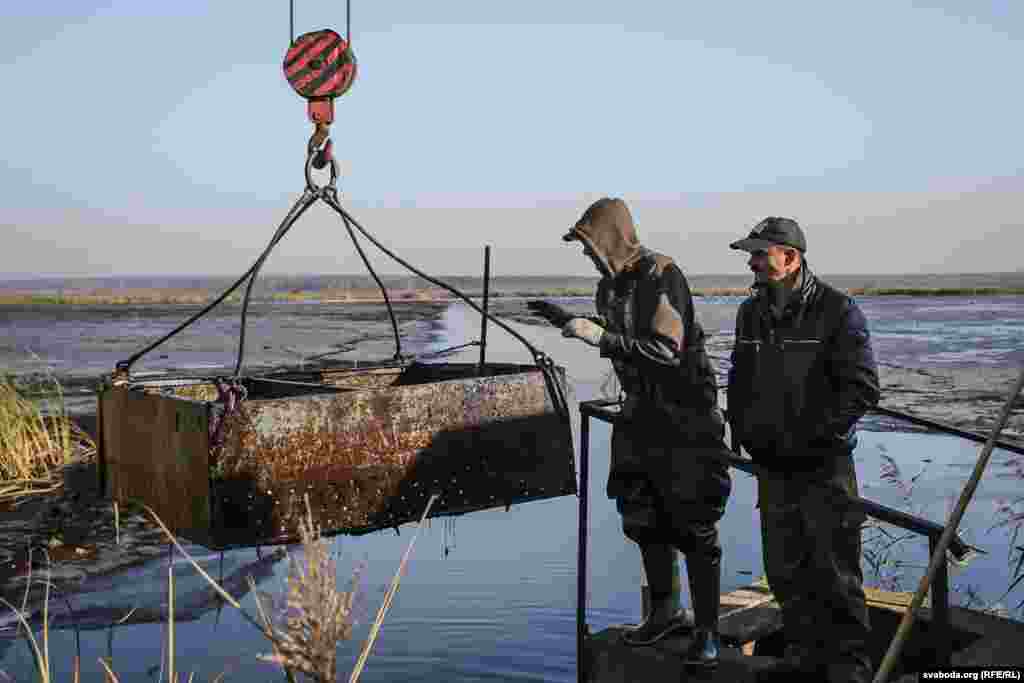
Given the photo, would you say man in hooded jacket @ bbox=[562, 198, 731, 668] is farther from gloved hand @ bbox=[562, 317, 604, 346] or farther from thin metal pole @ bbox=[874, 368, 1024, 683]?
thin metal pole @ bbox=[874, 368, 1024, 683]

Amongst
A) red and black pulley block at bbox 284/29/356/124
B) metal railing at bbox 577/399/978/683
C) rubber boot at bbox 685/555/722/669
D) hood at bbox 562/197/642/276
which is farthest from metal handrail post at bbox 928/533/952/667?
red and black pulley block at bbox 284/29/356/124

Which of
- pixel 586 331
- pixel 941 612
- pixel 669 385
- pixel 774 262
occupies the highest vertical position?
pixel 774 262

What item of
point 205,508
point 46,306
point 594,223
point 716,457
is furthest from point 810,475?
point 46,306

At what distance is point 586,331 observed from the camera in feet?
13.6

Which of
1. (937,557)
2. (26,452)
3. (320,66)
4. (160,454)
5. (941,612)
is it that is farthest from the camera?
(26,452)

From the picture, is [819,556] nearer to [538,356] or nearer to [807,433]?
[807,433]

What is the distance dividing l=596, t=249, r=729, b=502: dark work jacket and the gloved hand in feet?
0.09

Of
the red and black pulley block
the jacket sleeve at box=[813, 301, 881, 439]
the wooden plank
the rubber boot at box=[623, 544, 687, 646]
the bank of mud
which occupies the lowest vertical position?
the bank of mud

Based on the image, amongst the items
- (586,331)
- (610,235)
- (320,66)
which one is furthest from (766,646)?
(320,66)

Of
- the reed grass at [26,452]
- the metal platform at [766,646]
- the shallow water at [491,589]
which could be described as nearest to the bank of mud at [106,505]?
the reed grass at [26,452]

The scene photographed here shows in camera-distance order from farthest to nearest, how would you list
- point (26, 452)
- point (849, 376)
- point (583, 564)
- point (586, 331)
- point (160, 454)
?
point (26, 452), point (160, 454), point (583, 564), point (586, 331), point (849, 376)

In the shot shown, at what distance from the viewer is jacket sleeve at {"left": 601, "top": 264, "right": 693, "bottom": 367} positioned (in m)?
4.04

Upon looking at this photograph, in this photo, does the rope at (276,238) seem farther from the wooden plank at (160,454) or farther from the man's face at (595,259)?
the man's face at (595,259)

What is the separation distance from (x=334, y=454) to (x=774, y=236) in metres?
2.58
